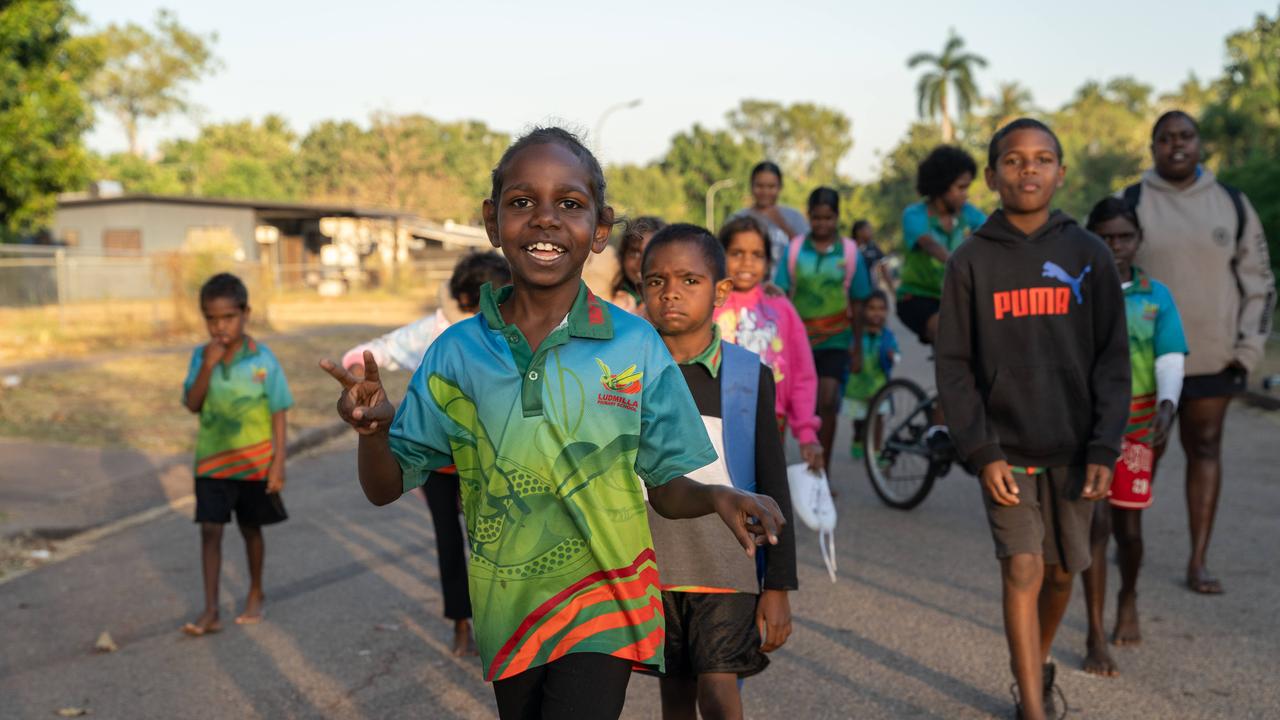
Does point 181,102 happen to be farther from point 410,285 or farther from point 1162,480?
point 1162,480

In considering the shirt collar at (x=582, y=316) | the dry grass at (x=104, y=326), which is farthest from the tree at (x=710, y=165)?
the shirt collar at (x=582, y=316)

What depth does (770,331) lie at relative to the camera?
16.4ft

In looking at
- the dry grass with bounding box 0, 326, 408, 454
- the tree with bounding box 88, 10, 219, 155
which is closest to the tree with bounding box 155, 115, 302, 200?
the tree with bounding box 88, 10, 219, 155

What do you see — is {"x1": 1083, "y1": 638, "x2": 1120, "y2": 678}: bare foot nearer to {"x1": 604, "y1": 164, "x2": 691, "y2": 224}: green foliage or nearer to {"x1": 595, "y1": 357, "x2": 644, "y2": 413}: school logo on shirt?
{"x1": 595, "y1": 357, "x2": 644, "y2": 413}: school logo on shirt

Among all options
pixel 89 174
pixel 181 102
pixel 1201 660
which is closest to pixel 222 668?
pixel 1201 660

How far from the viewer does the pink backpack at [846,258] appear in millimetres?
8336

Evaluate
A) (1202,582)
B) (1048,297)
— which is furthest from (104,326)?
(1048,297)

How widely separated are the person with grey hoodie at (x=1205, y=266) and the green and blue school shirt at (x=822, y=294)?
2.40 metres

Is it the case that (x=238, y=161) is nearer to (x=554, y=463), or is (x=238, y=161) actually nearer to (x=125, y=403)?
(x=125, y=403)

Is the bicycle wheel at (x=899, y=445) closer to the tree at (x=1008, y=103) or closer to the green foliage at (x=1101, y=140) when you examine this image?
the green foliage at (x=1101, y=140)

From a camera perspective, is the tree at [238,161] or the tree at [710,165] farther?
the tree at [710,165]

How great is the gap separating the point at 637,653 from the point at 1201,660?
340 cm

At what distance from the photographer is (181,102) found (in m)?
76.1

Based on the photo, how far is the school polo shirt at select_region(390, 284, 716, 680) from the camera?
8.27 feet
